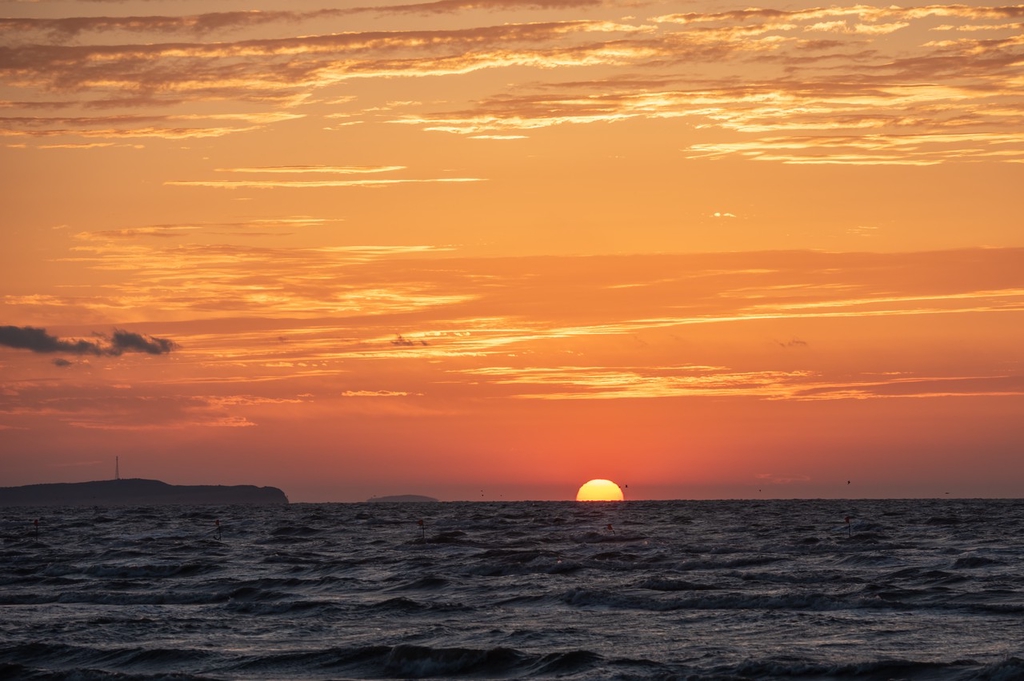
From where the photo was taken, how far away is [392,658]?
36.1 metres

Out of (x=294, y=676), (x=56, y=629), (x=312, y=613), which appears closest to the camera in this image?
(x=294, y=676)

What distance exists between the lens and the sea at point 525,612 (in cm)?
3506

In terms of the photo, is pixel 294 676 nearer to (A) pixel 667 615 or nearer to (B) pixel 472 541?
(A) pixel 667 615

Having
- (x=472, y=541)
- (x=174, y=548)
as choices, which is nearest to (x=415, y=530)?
(x=472, y=541)

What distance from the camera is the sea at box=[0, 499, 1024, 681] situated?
3506 centimetres

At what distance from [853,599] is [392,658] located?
20913 mm

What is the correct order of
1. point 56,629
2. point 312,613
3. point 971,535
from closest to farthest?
point 56,629 < point 312,613 < point 971,535

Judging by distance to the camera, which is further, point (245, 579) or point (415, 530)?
point (415, 530)

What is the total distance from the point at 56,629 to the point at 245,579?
696 inches

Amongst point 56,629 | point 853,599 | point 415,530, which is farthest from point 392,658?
point 415,530

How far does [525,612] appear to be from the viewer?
152 ft

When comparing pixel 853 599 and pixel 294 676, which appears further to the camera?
pixel 853 599

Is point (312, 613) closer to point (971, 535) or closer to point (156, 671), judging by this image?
point (156, 671)

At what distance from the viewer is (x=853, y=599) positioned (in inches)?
1871
